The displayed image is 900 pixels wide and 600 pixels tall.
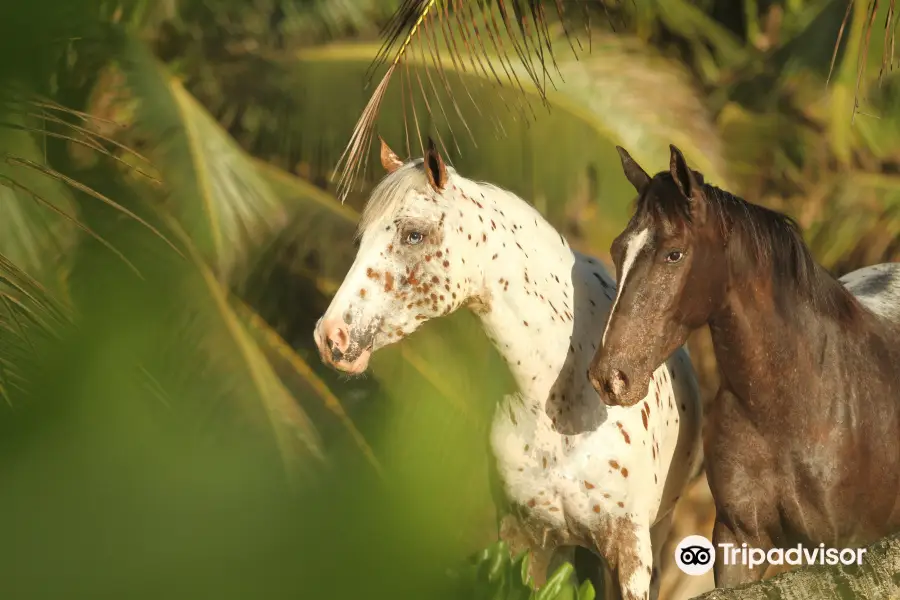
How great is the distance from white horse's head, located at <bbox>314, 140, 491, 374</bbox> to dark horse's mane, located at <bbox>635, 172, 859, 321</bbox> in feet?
1.61

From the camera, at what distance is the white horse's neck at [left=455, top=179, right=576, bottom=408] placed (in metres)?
2.69

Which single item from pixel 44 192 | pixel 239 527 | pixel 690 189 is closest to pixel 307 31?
pixel 690 189

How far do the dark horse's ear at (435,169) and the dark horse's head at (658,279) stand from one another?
489mm

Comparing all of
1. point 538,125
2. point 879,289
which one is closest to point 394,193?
point 879,289

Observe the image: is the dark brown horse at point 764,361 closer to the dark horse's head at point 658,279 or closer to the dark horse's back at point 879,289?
the dark horse's head at point 658,279

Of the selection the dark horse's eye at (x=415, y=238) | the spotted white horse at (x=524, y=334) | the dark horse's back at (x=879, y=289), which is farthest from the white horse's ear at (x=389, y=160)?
the dark horse's back at (x=879, y=289)

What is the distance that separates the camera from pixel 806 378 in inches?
107

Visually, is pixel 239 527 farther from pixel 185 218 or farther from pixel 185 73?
pixel 185 73

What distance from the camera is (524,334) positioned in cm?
271

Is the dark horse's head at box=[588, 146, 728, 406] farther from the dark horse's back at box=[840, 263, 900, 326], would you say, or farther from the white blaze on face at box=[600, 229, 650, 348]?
the dark horse's back at box=[840, 263, 900, 326]

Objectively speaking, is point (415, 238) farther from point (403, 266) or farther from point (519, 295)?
point (519, 295)

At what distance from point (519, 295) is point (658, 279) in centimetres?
37

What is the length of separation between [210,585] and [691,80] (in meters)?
4.76

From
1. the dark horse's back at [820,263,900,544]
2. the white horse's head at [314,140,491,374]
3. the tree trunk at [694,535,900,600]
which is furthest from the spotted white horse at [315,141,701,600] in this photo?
the tree trunk at [694,535,900,600]
